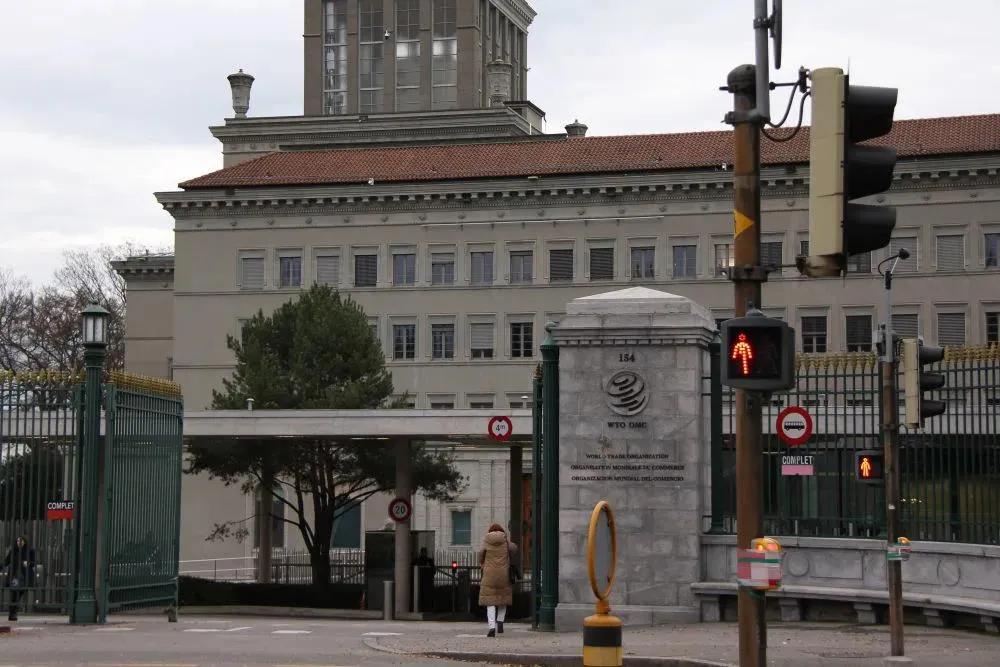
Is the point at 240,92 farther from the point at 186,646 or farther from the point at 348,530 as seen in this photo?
the point at 186,646

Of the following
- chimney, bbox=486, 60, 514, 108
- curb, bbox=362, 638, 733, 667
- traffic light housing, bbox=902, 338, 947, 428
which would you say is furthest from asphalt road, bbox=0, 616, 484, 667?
chimney, bbox=486, 60, 514, 108

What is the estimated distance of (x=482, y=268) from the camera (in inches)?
2926

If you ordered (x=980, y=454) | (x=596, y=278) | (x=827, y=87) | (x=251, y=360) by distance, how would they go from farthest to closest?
(x=596, y=278) < (x=251, y=360) < (x=980, y=454) < (x=827, y=87)

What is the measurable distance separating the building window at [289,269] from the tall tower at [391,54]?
28.4 metres

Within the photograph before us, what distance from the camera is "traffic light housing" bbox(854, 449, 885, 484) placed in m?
17.9

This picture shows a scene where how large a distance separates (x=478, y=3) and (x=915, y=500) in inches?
3408

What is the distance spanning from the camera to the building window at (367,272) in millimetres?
75062

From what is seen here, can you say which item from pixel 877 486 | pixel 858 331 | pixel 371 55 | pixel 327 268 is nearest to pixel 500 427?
pixel 877 486

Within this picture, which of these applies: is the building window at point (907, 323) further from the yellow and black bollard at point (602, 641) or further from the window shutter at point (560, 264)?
the yellow and black bollard at point (602, 641)

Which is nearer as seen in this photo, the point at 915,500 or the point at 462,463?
the point at 915,500

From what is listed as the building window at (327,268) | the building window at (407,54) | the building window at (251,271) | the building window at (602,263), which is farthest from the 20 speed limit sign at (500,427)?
the building window at (407,54)

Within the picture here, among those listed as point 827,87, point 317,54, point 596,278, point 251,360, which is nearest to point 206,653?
point 827,87

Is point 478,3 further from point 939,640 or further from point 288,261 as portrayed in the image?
point 939,640

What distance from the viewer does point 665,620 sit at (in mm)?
21359
